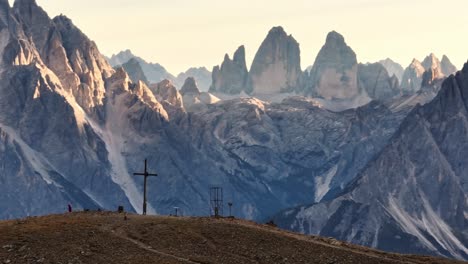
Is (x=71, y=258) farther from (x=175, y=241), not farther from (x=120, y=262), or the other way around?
(x=175, y=241)

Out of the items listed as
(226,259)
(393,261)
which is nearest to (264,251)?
(226,259)

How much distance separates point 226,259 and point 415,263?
2565cm

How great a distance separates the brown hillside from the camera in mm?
152750

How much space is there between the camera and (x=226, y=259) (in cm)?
15662

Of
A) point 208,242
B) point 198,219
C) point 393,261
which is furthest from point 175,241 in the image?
point 393,261

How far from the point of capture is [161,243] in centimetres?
16138

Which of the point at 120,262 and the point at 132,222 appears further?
the point at 132,222

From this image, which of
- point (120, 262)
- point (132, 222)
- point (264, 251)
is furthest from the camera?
point (132, 222)

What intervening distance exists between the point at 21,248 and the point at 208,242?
2400cm

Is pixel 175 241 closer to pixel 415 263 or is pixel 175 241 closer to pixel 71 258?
pixel 71 258

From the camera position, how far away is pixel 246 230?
555ft

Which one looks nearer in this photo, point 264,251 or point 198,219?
point 264,251

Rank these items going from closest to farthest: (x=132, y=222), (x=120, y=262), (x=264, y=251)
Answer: (x=120, y=262) → (x=264, y=251) → (x=132, y=222)

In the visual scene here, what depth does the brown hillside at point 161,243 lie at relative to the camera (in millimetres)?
152750
